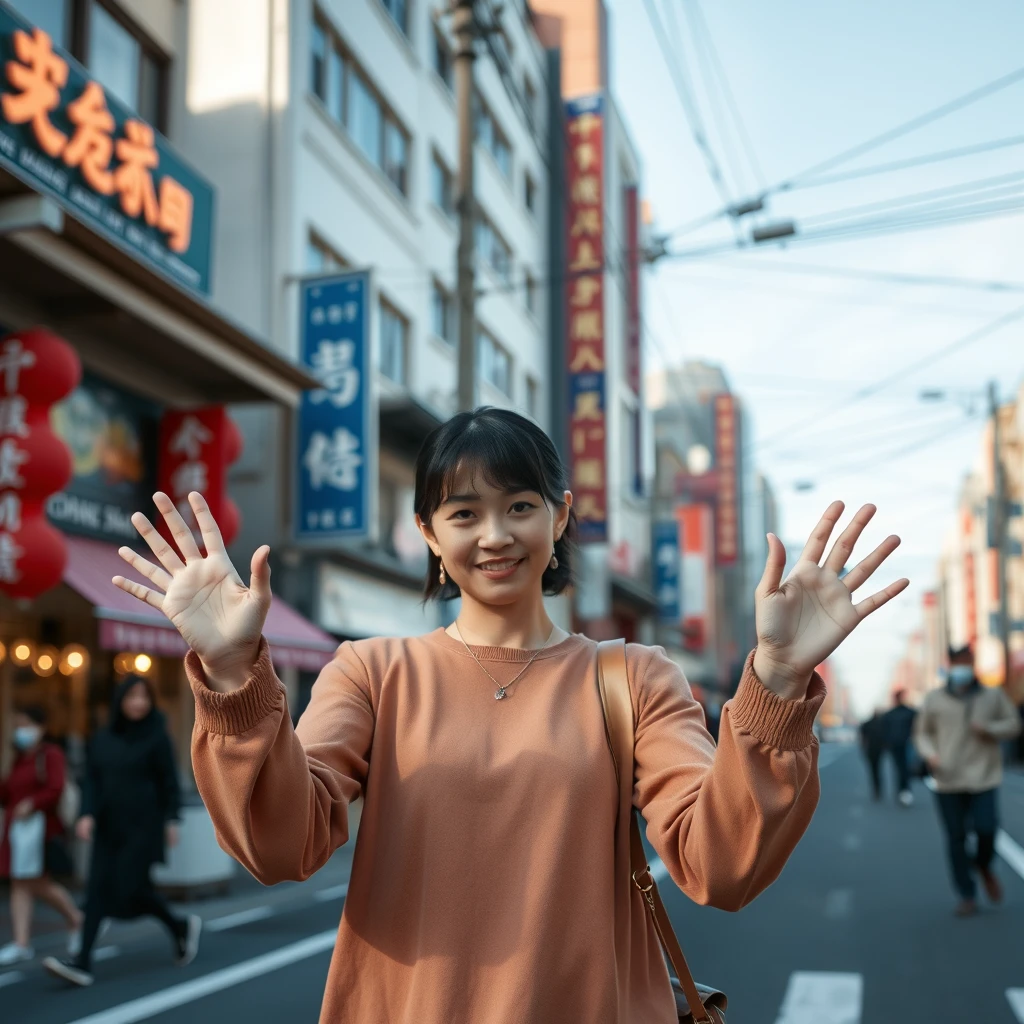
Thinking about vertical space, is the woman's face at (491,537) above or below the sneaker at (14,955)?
above

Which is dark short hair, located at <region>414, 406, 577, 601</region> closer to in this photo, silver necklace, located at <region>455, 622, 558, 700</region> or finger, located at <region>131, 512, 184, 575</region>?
silver necklace, located at <region>455, 622, 558, 700</region>

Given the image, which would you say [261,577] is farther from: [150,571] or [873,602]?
[873,602]

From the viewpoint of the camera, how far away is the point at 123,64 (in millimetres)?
14586

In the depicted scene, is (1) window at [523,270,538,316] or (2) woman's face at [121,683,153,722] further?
(1) window at [523,270,538,316]

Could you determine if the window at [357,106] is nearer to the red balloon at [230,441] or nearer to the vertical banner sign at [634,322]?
the red balloon at [230,441]

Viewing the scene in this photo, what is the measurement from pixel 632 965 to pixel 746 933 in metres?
7.02

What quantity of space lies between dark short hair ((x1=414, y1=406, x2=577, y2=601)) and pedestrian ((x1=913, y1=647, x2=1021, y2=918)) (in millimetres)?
7870

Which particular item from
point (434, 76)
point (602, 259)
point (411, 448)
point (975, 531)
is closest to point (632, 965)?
point (411, 448)

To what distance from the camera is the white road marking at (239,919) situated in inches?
378

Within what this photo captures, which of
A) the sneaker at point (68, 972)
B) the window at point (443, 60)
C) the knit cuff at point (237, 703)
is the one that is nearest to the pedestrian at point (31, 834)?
the sneaker at point (68, 972)

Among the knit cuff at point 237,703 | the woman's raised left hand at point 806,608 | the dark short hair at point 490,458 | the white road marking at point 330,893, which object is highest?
the dark short hair at point 490,458

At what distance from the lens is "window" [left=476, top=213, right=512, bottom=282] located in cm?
2569

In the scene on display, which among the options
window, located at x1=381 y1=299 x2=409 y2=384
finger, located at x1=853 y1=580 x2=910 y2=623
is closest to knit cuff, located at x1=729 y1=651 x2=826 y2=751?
finger, located at x1=853 y1=580 x2=910 y2=623

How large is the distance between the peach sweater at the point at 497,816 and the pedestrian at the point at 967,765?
7.86m
